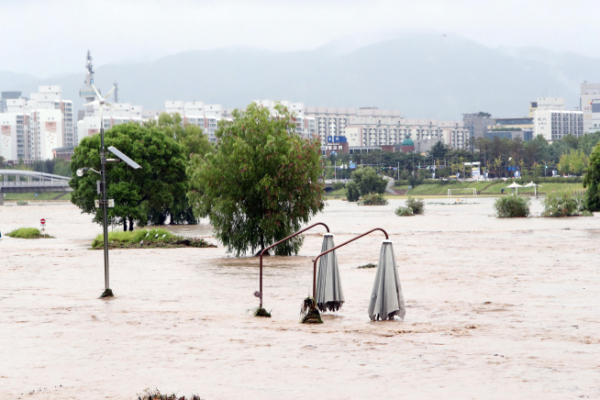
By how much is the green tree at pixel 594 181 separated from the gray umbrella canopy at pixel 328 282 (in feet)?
151

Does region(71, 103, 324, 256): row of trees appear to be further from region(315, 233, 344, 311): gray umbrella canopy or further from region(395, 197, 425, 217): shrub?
region(395, 197, 425, 217): shrub

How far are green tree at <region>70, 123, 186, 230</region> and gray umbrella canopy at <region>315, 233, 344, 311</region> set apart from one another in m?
35.8

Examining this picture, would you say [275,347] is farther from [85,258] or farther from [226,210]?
[85,258]

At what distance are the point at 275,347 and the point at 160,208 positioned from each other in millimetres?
47309

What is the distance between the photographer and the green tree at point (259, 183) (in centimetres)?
3139

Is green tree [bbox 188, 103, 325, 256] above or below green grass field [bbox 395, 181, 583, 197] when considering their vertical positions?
above

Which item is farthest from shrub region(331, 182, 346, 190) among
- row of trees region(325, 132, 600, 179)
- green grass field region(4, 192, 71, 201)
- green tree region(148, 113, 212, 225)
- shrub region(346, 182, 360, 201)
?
green tree region(148, 113, 212, 225)

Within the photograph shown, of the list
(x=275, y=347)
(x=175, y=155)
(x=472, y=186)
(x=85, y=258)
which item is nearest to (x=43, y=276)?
(x=85, y=258)

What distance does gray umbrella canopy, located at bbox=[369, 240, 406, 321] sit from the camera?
15.0 meters

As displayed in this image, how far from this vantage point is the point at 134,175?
53688mm

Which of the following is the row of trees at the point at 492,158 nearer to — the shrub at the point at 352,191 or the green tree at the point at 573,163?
the green tree at the point at 573,163

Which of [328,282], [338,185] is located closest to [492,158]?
[338,185]

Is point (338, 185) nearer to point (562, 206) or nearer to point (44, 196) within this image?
point (44, 196)

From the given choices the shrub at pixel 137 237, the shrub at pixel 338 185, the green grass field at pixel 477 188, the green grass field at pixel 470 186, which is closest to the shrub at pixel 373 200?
the green grass field at pixel 470 186
